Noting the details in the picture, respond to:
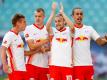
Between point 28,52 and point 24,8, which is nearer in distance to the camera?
point 28,52

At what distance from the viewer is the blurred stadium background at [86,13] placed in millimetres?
11922

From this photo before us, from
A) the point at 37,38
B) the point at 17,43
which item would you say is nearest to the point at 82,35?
the point at 37,38

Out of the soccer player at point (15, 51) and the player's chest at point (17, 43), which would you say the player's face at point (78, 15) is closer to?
the soccer player at point (15, 51)

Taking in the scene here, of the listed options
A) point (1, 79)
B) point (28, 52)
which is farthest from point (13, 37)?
point (1, 79)

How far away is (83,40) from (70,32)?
252 mm

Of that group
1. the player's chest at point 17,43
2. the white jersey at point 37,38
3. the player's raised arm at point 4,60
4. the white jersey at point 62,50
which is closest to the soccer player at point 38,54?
the white jersey at point 37,38

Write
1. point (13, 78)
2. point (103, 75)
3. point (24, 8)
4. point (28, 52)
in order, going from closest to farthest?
1. point (13, 78)
2. point (28, 52)
3. point (103, 75)
4. point (24, 8)

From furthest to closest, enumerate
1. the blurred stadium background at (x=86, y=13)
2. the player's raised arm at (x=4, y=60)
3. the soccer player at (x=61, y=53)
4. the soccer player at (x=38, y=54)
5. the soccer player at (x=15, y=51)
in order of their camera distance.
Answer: the blurred stadium background at (x=86, y=13) → the soccer player at (x=38, y=54) → the soccer player at (x=61, y=53) → the soccer player at (x=15, y=51) → the player's raised arm at (x=4, y=60)

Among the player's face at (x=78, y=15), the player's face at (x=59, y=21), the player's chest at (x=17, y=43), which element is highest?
the player's face at (x=78, y=15)

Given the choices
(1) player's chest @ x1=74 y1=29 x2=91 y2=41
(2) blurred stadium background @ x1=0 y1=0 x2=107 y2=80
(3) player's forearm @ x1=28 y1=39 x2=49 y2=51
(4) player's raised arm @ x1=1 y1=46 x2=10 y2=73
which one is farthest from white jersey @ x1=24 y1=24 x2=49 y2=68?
(2) blurred stadium background @ x1=0 y1=0 x2=107 y2=80

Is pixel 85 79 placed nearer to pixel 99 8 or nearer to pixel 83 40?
pixel 83 40

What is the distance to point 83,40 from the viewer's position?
8875mm

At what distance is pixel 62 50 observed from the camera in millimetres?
8727

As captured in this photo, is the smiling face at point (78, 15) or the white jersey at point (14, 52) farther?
the smiling face at point (78, 15)
